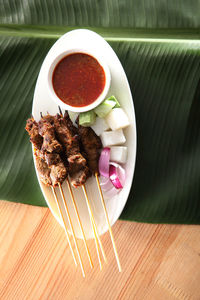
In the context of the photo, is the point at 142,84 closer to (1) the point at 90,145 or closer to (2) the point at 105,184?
(1) the point at 90,145

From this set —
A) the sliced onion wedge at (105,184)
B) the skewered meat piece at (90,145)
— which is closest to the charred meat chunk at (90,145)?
the skewered meat piece at (90,145)

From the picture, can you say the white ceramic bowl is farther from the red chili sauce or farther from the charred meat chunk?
the charred meat chunk

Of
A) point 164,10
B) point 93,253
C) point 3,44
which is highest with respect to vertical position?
point 164,10

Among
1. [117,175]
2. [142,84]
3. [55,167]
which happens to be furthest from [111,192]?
[142,84]

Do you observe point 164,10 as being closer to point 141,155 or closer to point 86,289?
point 141,155

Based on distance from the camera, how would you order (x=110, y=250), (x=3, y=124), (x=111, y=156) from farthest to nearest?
(x=110, y=250) → (x=3, y=124) → (x=111, y=156)

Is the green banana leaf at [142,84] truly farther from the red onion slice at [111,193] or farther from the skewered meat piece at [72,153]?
the skewered meat piece at [72,153]

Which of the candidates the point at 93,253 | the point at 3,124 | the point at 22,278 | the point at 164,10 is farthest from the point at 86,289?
the point at 164,10

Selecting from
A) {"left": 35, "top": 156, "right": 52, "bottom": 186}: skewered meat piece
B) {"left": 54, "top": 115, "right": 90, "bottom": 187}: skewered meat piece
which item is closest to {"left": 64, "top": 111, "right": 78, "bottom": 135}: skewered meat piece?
{"left": 54, "top": 115, "right": 90, "bottom": 187}: skewered meat piece
